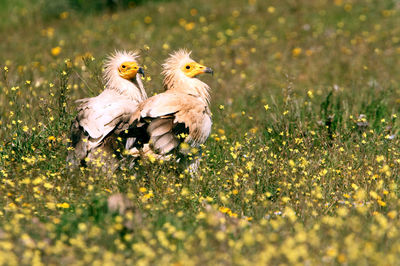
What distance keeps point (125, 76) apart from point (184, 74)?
0.60m

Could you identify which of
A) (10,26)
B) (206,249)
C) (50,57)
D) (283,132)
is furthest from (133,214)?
(10,26)

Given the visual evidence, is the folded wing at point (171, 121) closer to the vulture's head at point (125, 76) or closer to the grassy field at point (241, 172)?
the grassy field at point (241, 172)

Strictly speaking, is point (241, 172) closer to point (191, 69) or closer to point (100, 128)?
point (100, 128)

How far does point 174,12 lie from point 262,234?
29.5ft

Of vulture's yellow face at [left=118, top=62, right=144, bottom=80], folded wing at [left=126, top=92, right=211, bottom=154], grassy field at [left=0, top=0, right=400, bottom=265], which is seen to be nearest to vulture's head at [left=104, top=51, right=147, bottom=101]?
vulture's yellow face at [left=118, top=62, right=144, bottom=80]

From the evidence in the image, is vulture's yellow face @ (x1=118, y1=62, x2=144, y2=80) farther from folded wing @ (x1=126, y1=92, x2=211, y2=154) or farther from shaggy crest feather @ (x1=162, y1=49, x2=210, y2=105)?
folded wing @ (x1=126, y1=92, x2=211, y2=154)

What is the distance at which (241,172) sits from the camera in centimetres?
459

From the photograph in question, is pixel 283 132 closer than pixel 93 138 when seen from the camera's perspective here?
No

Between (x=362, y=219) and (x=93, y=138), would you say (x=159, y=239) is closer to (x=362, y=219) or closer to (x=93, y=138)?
(x=362, y=219)

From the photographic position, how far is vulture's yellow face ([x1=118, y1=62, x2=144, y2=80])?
5570 mm

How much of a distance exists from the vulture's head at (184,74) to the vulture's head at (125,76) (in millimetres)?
299

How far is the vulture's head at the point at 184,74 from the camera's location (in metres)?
5.55

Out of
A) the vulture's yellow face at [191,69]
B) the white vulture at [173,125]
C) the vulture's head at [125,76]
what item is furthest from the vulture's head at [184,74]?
the vulture's head at [125,76]

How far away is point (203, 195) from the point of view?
457cm
